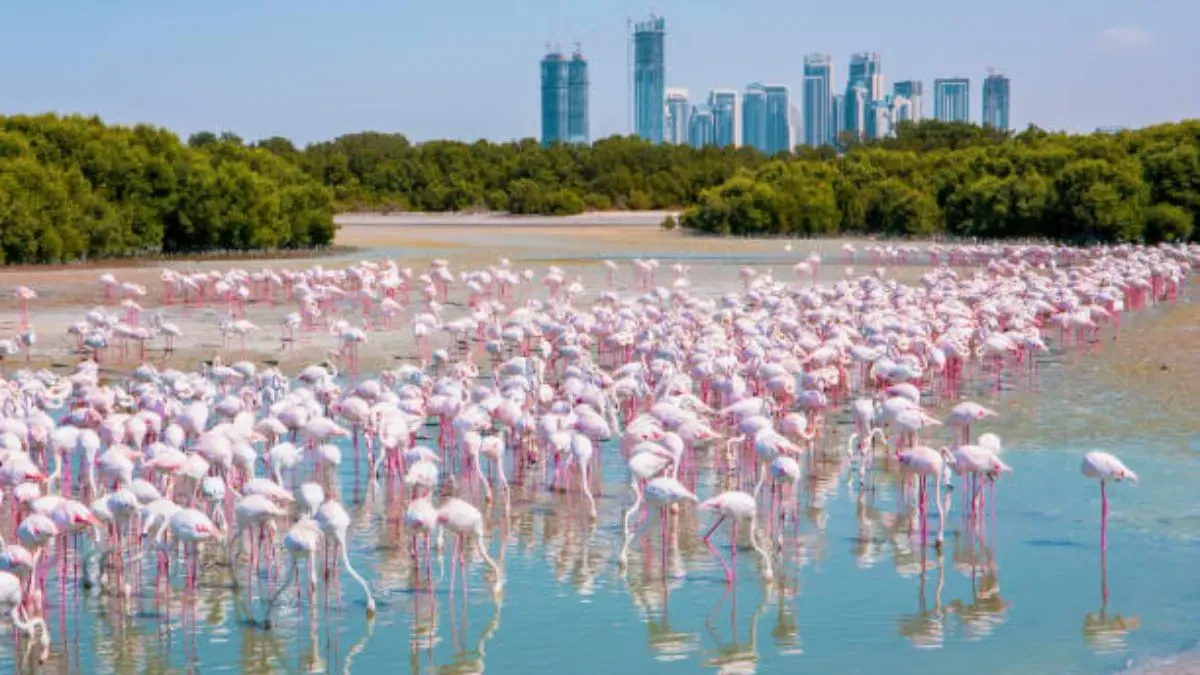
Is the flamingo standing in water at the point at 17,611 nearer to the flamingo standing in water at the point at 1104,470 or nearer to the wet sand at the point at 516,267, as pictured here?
the flamingo standing in water at the point at 1104,470

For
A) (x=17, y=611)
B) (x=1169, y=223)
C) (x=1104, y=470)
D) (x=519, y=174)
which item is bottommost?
(x=17, y=611)

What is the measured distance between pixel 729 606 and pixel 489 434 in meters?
5.45

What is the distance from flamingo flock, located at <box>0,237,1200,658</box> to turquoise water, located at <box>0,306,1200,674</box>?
0.17m

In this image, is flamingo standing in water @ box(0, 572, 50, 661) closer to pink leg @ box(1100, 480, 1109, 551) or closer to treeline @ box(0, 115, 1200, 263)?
pink leg @ box(1100, 480, 1109, 551)

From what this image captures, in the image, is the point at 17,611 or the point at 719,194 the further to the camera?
the point at 719,194

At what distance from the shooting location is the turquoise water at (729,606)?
30.9 feet

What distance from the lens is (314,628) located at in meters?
9.91

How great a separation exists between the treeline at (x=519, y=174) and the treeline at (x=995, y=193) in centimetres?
1827

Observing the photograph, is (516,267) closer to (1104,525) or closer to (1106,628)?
(1104,525)

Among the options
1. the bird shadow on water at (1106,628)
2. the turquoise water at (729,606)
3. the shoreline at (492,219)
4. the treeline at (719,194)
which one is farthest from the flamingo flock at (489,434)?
the shoreline at (492,219)

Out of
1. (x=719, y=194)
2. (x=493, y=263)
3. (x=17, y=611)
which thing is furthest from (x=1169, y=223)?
(x=17, y=611)

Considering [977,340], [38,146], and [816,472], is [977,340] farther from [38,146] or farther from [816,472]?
[38,146]

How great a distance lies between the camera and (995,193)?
54062 mm

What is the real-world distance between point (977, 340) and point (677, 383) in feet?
23.2
